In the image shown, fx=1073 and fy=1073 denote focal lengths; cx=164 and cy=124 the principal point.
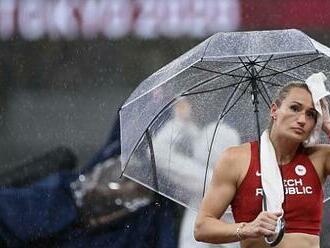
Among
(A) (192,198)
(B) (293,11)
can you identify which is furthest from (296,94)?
(B) (293,11)

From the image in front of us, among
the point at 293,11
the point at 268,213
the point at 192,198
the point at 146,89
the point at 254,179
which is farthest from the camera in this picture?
the point at 293,11

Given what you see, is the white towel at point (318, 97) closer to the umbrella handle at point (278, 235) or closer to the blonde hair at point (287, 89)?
the blonde hair at point (287, 89)

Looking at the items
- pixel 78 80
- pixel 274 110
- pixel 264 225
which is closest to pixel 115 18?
pixel 78 80

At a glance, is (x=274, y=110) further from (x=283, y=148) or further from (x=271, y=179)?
(x=271, y=179)

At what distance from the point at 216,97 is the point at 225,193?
59 cm

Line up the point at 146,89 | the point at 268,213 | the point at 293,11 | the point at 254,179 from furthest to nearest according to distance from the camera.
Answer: the point at 293,11
the point at 146,89
the point at 254,179
the point at 268,213

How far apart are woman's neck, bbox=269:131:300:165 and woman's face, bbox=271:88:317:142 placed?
0.12ft

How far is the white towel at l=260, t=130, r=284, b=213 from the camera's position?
3744 mm

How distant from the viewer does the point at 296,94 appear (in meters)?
3.86

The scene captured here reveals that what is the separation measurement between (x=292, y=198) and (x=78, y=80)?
6.36ft

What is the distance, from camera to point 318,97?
149 inches

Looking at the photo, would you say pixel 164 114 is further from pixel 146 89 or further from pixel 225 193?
pixel 225 193

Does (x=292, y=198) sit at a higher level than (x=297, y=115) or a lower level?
lower

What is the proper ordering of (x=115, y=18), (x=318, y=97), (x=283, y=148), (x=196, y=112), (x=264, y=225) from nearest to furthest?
(x=264, y=225) < (x=318, y=97) < (x=283, y=148) < (x=196, y=112) < (x=115, y=18)
